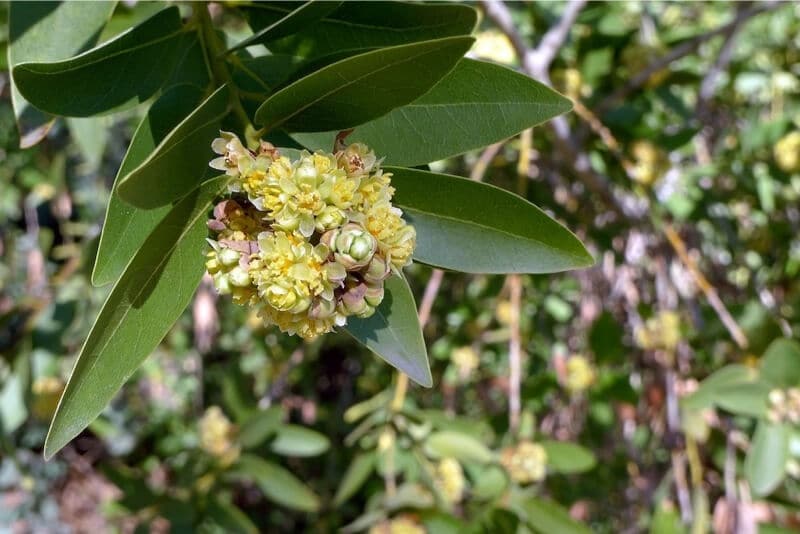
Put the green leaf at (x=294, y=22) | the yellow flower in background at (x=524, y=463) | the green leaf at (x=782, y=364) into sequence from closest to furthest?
the green leaf at (x=294, y=22)
the green leaf at (x=782, y=364)
the yellow flower in background at (x=524, y=463)

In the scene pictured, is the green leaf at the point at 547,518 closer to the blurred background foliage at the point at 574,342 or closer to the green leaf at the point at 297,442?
the blurred background foliage at the point at 574,342

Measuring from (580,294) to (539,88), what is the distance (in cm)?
167

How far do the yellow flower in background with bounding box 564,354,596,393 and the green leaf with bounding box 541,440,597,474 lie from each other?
265 millimetres

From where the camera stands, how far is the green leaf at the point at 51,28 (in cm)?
83

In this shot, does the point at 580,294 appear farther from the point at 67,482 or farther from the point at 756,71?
the point at 67,482

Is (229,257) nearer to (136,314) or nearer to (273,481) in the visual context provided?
(136,314)

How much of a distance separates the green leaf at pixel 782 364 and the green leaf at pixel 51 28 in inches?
48.7

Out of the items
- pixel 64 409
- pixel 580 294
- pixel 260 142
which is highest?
pixel 260 142

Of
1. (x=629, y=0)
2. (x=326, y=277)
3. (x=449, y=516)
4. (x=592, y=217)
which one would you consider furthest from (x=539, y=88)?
(x=629, y=0)

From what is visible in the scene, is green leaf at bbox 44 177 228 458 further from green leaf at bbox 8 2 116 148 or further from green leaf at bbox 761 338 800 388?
green leaf at bbox 761 338 800 388

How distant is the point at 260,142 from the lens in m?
0.68

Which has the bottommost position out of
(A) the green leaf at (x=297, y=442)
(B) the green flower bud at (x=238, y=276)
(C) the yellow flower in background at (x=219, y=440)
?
(C) the yellow flower in background at (x=219, y=440)

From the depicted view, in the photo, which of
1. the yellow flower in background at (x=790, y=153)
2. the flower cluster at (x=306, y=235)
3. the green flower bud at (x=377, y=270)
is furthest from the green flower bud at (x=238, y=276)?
the yellow flower in background at (x=790, y=153)

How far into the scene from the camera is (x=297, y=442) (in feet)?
5.64
